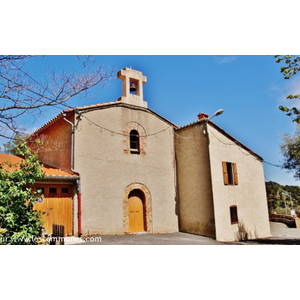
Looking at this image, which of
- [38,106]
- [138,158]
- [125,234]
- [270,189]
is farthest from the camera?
[270,189]

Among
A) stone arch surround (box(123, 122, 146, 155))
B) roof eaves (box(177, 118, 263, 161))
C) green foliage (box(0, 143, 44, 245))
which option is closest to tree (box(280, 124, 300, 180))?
roof eaves (box(177, 118, 263, 161))

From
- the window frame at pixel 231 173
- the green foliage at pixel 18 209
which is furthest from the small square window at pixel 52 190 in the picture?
the window frame at pixel 231 173

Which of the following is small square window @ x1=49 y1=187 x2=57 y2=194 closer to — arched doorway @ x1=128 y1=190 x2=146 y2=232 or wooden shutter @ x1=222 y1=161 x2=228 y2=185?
arched doorway @ x1=128 y1=190 x2=146 y2=232

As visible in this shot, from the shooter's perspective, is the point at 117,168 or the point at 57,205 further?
the point at 117,168

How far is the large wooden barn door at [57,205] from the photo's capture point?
7.59m

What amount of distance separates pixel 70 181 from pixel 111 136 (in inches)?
78.9

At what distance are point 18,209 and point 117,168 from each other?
3.99 m

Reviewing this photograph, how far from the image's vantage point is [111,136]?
364 inches

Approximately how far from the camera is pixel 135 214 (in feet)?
30.8

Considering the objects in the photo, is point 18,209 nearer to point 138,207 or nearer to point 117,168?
point 117,168

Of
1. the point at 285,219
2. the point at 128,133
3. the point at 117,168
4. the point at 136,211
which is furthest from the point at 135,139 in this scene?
the point at 285,219

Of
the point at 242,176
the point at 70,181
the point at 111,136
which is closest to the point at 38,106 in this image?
the point at 70,181

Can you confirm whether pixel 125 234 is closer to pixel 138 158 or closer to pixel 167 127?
pixel 138 158

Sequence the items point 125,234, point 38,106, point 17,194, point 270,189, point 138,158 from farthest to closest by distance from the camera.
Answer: point 270,189 → point 138,158 → point 125,234 → point 38,106 → point 17,194
